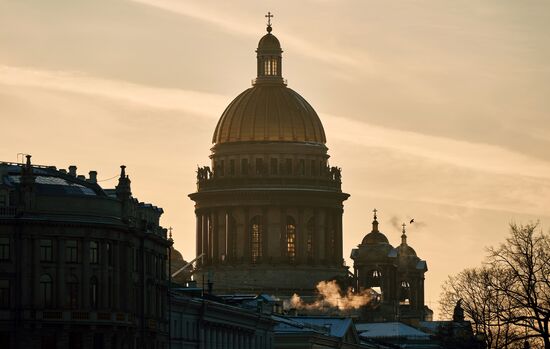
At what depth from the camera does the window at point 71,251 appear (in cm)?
15712

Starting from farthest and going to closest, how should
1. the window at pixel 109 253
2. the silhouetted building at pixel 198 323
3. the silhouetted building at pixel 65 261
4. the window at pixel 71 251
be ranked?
the silhouetted building at pixel 198 323
the window at pixel 109 253
the window at pixel 71 251
the silhouetted building at pixel 65 261

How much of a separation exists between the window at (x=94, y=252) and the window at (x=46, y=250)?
113 inches

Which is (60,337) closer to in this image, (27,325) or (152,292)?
(27,325)

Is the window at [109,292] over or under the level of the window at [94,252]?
under

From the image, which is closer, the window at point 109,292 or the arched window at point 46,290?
the arched window at point 46,290

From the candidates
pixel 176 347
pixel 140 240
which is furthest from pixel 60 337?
pixel 176 347

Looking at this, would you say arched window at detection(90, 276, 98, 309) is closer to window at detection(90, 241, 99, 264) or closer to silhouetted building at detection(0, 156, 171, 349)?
silhouetted building at detection(0, 156, 171, 349)

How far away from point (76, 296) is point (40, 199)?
5594 mm

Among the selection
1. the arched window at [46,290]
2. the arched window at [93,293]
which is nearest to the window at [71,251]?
the arched window at [93,293]

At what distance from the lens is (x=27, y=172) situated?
154 metres

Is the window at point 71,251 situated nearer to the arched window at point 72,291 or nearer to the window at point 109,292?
the arched window at point 72,291

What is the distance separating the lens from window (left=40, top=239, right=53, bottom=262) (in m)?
156

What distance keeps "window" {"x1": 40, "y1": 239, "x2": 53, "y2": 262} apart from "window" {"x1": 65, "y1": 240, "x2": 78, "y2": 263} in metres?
1.05

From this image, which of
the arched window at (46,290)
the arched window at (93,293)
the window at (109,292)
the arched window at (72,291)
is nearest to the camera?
the arched window at (46,290)
